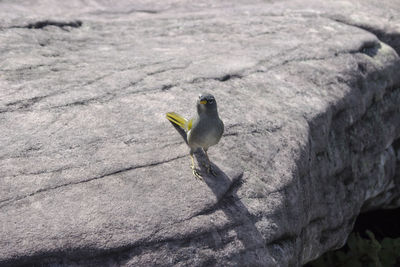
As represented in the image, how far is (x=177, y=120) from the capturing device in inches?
151

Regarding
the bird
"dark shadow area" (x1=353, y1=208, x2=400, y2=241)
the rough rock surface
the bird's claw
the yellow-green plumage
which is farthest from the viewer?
"dark shadow area" (x1=353, y1=208, x2=400, y2=241)

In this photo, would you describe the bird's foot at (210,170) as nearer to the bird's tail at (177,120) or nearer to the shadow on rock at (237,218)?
the shadow on rock at (237,218)

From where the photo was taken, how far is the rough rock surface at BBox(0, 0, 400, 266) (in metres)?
2.94

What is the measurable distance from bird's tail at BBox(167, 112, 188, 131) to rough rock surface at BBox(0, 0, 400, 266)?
8cm

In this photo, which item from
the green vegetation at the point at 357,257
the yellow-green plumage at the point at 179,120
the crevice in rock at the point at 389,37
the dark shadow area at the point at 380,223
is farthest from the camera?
the dark shadow area at the point at 380,223

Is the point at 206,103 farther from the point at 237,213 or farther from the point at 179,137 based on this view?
the point at 237,213

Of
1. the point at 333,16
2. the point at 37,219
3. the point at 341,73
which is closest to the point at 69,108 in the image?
the point at 37,219

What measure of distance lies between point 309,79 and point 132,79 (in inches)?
76.0

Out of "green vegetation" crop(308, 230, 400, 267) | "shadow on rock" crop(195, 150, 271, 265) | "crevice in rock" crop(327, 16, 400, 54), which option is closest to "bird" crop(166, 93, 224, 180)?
"shadow on rock" crop(195, 150, 271, 265)

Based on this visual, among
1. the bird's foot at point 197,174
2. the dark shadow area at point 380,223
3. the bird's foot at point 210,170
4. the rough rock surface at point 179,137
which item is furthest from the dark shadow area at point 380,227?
the bird's foot at point 197,174

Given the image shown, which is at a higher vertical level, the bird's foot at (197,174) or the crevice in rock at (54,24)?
the crevice in rock at (54,24)

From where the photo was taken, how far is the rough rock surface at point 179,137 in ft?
9.64

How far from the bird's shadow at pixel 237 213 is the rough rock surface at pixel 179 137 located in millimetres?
10

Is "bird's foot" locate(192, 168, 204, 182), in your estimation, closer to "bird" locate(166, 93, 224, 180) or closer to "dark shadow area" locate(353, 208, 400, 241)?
"bird" locate(166, 93, 224, 180)
